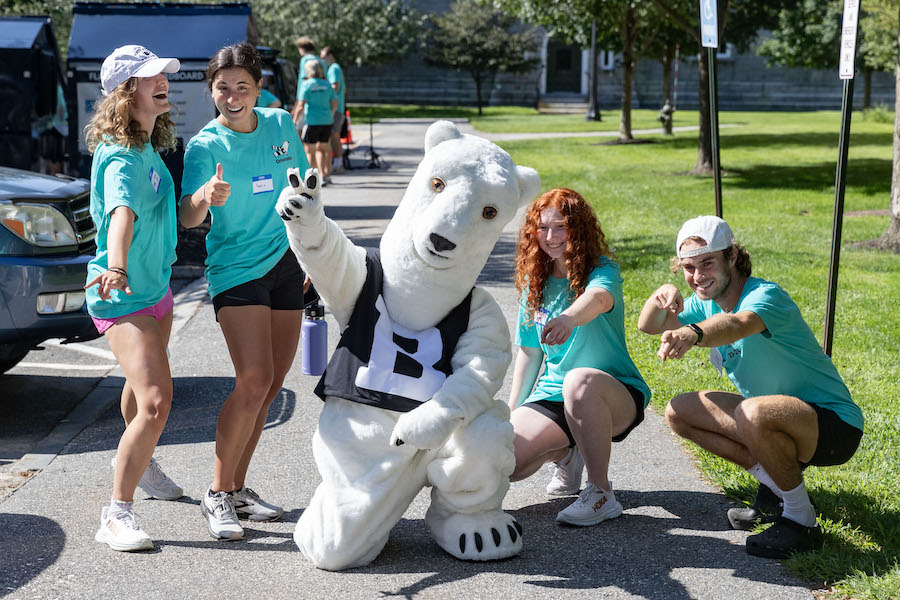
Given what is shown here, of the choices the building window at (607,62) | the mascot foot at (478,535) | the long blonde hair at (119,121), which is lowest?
the mascot foot at (478,535)

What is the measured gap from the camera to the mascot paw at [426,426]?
351cm

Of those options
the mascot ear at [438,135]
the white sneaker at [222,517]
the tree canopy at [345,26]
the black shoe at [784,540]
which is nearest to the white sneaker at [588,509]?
the black shoe at [784,540]

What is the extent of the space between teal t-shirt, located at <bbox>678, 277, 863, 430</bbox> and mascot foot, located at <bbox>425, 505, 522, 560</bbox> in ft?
3.74

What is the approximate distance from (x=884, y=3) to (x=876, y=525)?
26.0 m

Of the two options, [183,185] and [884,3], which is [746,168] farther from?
[183,185]

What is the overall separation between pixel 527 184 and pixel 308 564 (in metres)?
1.67

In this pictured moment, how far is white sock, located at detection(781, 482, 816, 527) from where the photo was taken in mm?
3863

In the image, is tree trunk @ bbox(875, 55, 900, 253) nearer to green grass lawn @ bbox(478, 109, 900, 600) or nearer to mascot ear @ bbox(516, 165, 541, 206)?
green grass lawn @ bbox(478, 109, 900, 600)

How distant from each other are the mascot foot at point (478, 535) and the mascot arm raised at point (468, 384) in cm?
38

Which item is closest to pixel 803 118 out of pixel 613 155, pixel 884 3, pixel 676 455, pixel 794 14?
pixel 794 14

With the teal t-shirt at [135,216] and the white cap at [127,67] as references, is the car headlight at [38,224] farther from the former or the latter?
the white cap at [127,67]

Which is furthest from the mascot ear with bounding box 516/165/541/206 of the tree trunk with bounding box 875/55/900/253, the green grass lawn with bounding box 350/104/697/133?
the green grass lawn with bounding box 350/104/697/133

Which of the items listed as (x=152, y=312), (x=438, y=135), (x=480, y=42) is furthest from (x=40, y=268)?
(x=480, y=42)

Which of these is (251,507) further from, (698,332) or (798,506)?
(798,506)
